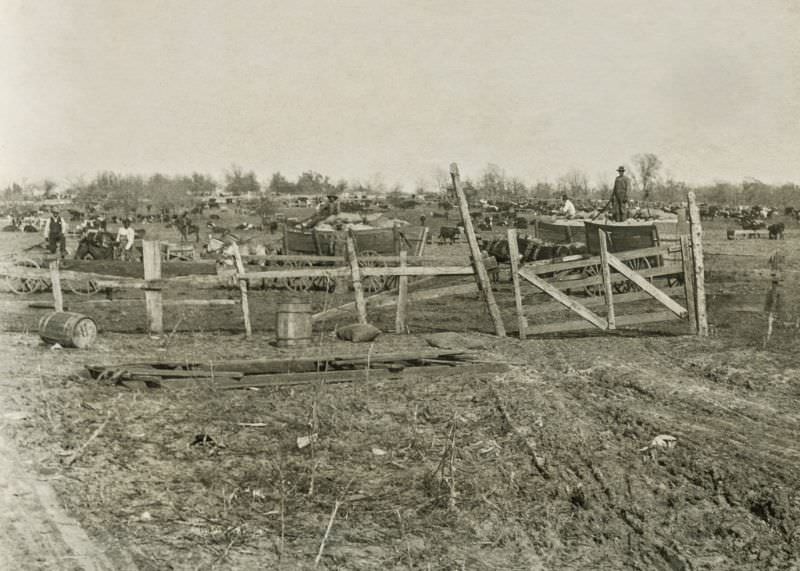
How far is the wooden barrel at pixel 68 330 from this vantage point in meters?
9.85

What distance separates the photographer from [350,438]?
253 inches

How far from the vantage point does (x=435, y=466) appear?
5.77 metres

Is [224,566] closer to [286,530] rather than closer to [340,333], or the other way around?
[286,530]

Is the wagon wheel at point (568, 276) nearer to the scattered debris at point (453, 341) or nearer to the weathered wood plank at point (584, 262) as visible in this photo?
the weathered wood plank at point (584, 262)

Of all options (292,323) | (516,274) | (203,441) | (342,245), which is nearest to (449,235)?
(342,245)

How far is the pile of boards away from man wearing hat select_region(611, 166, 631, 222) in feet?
32.3

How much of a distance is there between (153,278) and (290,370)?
3.31 m

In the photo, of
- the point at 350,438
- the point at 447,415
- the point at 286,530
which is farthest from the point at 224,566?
the point at 447,415

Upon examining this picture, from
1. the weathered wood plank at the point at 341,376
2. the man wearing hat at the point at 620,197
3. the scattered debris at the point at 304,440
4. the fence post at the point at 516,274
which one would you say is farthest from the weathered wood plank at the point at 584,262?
the man wearing hat at the point at 620,197

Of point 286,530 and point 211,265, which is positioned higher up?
point 211,265

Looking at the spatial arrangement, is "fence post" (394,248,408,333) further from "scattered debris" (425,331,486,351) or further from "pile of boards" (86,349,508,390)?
"pile of boards" (86,349,508,390)

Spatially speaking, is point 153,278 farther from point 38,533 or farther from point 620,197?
point 620,197

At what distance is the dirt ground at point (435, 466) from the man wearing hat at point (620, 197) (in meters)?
8.99

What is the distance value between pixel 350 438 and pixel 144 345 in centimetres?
513
